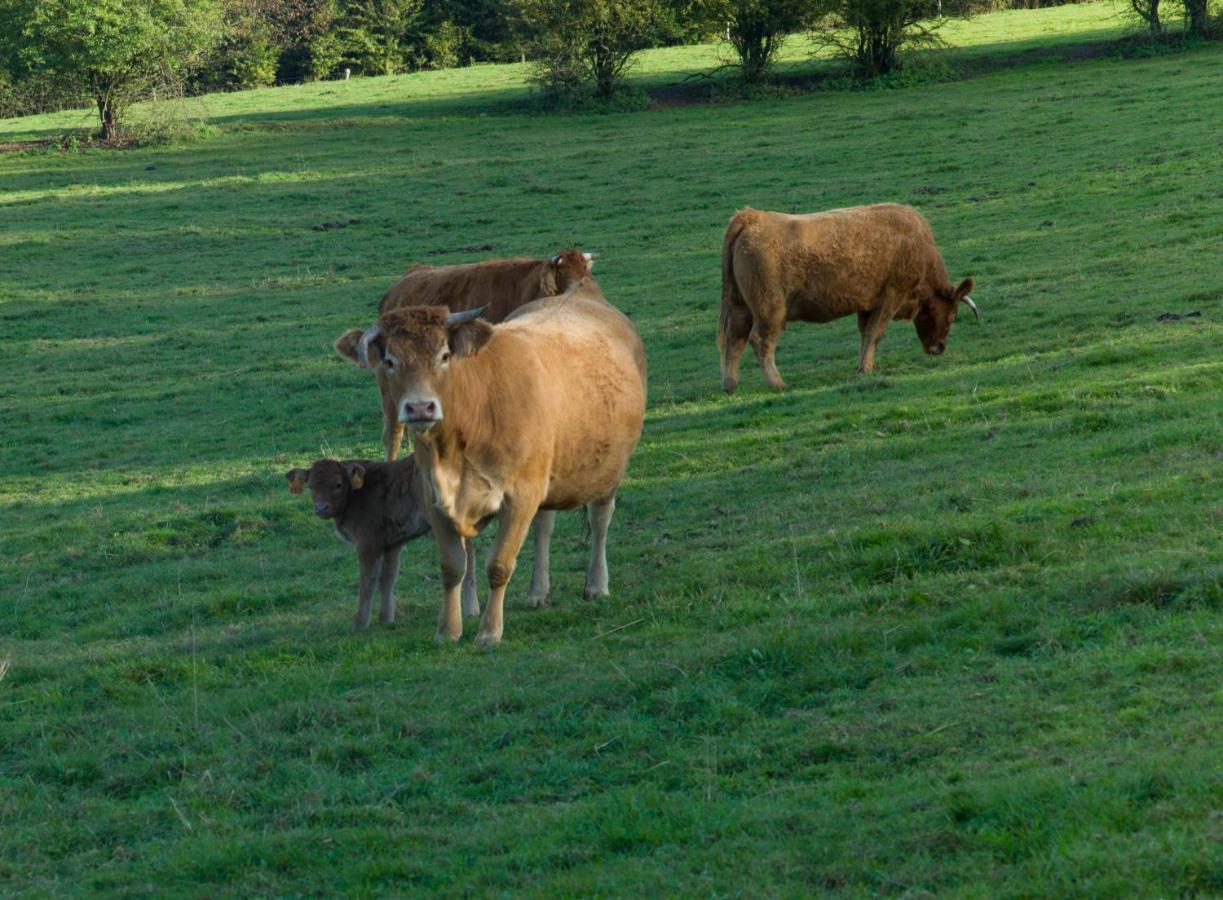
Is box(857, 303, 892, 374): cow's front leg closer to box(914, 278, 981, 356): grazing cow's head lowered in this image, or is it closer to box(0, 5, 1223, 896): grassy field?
box(0, 5, 1223, 896): grassy field

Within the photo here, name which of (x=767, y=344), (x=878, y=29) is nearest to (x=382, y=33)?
(x=878, y=29)

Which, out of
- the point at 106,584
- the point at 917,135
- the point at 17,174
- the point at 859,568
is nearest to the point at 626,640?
the point at 859,568

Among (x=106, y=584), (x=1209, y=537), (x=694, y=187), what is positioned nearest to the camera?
(x=1209, y=537)

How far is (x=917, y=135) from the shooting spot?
120ft

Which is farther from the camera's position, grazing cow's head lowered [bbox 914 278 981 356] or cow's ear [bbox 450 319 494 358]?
grazing cow's head lowered [bbox 914 278 981 356]

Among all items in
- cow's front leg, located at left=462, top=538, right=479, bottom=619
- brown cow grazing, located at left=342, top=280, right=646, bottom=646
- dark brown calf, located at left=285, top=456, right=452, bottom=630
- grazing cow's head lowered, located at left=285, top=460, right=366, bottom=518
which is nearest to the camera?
brown cow grazing, located at left=342, top=280, right=646, bottom=646

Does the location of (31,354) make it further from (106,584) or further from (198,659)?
(198,659)

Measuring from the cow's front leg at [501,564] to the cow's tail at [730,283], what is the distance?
9.17m

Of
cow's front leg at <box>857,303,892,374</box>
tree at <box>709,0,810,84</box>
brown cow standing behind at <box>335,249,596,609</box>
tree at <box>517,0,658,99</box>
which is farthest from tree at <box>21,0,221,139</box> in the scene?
cow's front leg at <box>857,303,892,374</box>

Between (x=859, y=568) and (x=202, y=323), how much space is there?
19.1 m

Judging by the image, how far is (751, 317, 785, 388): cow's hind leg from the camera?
17859 millimetres

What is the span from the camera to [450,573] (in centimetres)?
959

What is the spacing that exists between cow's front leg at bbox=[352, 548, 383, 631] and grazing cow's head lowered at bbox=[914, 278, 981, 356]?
9.71 m

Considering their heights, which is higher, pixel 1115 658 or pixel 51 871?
pixel 1115 658
